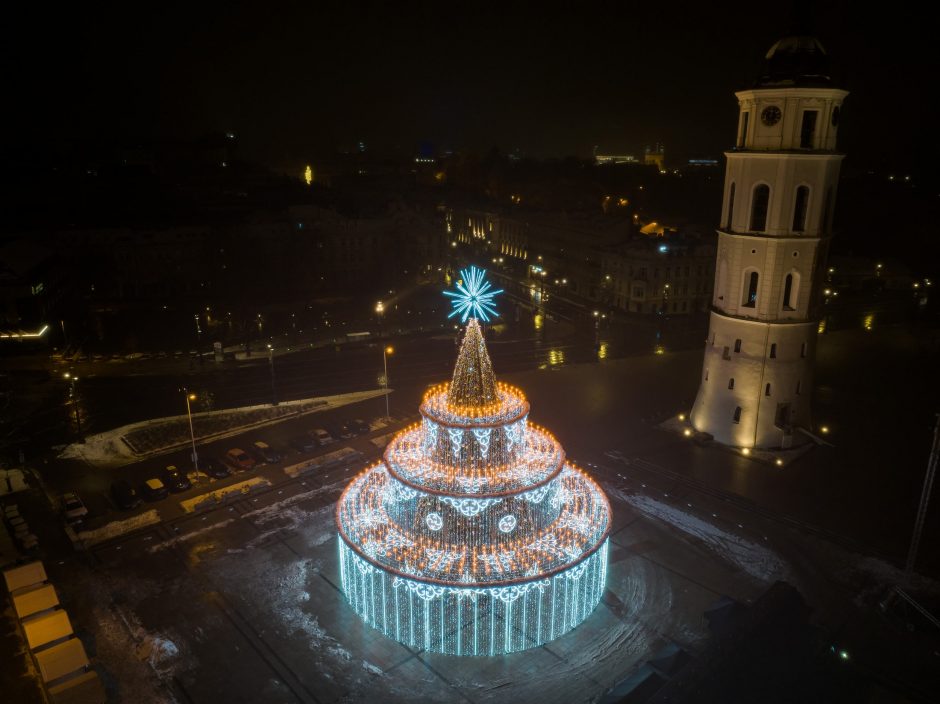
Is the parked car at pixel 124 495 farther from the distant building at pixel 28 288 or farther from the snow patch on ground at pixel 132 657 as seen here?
the distant building at pixel 28 288

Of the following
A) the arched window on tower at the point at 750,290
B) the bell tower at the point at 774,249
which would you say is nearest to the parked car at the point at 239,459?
the bell tower at the point at 774,249

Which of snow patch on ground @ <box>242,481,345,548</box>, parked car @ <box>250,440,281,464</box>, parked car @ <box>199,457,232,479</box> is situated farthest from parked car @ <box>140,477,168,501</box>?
parked car @ <box>250,440,281,464</box>

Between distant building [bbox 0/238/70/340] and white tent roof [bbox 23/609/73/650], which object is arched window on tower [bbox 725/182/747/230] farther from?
distant building [bbox 0/238/70/340]

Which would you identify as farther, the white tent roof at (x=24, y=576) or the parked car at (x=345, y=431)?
the parked car at (x=345, y=431)

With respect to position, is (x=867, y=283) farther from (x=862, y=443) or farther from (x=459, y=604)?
(x=459, y=604)

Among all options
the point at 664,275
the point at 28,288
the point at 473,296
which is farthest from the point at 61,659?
the point at 664,275

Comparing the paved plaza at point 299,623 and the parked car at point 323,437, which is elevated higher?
the parked car at point 323,437
